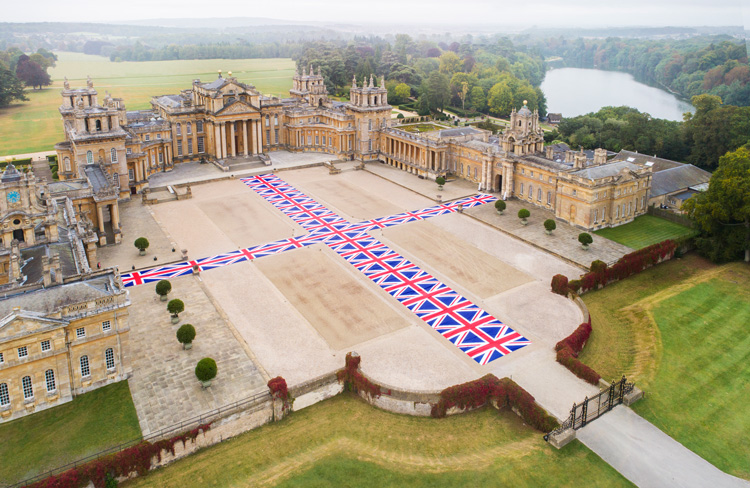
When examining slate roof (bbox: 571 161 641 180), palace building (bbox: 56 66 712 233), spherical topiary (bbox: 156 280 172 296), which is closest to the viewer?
spherical topiary (bbox: 156 280 172 296)

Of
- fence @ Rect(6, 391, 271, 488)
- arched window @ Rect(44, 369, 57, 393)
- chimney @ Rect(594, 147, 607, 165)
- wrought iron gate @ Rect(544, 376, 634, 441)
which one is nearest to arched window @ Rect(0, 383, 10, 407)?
arched window @ Rect(44, 369, 57, 393)

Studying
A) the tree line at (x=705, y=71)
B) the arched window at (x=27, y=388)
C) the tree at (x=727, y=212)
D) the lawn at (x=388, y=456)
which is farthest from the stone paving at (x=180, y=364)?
the tree line at (x=705, y=71)

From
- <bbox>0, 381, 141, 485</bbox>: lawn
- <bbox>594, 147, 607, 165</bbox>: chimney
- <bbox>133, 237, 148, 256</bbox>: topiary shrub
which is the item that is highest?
<bbox>594, 147, 607, 165</bbox>: chimney

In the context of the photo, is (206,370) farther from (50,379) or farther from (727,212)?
(727,212)

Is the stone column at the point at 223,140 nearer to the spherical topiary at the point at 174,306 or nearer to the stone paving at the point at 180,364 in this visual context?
the stone paving at the point at 180,364

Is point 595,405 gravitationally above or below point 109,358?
below

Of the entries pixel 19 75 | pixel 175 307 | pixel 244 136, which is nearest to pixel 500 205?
pixel 175 307

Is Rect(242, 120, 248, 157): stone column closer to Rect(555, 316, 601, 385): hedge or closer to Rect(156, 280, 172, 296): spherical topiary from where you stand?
Rect(156, 280, 172, 296): spherical topiary

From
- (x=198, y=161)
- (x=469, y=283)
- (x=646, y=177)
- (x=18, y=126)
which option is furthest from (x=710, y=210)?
(x=18, y=126)
